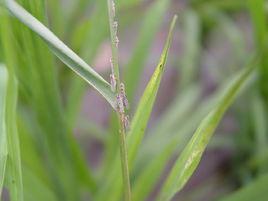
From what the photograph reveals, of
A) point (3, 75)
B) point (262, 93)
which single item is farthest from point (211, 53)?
point (3, 75)

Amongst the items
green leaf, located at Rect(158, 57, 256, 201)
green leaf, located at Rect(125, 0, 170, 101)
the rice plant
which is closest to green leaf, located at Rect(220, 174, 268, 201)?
the rice plant

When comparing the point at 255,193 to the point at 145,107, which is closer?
the point at 145,107

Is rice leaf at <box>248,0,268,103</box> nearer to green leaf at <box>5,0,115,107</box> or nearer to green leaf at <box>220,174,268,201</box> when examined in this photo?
green leaf at <box>220,174,268,201</box>

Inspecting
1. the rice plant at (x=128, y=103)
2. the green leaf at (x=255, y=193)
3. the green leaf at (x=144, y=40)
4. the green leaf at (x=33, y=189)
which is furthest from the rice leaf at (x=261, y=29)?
the green leaf at (x=33, y=189)

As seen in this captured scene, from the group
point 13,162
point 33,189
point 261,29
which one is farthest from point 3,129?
point 261,29

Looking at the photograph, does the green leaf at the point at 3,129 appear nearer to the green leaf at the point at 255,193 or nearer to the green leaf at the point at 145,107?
the green leaf at the point at 145,107

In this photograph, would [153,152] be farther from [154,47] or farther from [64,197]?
[154,47]

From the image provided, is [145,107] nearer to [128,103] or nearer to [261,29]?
[128,103]
